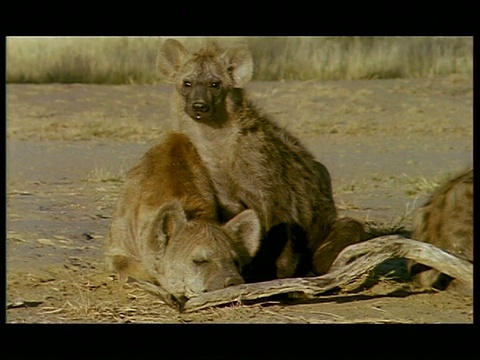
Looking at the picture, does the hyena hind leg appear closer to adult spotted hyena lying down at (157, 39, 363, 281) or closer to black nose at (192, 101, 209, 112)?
adult spotted hyena lying down at (157, 39, 363, 281)

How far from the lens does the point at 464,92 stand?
1216 cm

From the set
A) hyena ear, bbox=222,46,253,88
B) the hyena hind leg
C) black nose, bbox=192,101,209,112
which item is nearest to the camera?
black nose, bbox=192,101,209,112

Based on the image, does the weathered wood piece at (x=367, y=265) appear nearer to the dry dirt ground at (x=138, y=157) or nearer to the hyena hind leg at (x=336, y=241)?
the dry dirt ground at (x=138, y=157)

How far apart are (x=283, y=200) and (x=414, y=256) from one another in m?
0.85

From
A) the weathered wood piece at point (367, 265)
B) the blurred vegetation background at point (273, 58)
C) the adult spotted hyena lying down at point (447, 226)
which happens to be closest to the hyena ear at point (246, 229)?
the weathered wood piece at point (367, 265)

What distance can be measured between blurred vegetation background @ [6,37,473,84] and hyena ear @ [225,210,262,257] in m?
6.86

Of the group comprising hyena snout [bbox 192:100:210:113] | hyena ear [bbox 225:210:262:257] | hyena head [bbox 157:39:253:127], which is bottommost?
hyena ear [bbox 225:210:262:257]

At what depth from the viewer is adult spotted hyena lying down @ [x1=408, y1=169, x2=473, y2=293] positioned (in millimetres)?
5438

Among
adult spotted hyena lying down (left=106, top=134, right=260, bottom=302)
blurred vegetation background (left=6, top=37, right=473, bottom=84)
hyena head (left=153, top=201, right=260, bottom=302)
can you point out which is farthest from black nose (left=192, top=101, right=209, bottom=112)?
blurred vegetation background (left=6, top=37, right=473, bottom=84)

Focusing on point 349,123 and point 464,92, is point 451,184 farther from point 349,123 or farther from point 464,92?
point 464,92

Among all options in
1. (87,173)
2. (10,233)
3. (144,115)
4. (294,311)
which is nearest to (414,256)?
(294,311)

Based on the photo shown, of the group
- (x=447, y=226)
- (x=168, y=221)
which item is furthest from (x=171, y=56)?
(x=447, y=226)

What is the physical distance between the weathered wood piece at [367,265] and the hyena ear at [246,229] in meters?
0.21

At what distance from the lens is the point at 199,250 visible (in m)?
4.91
